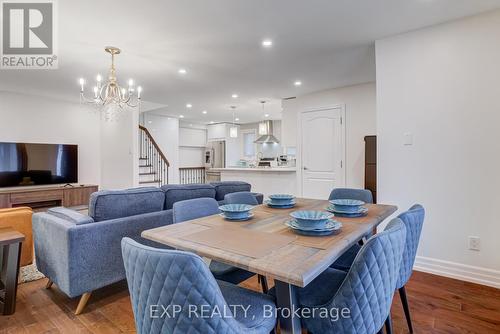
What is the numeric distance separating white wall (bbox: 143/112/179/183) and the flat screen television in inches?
92.2

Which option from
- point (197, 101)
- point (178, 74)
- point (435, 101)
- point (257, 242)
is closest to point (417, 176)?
point (435, 101)

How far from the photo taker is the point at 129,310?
208 cm

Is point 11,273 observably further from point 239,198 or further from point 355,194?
point 355,194

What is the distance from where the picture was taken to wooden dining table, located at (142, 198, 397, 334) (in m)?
0.98

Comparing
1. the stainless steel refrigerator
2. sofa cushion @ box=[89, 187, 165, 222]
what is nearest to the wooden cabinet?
sofa cushion @ box=[89, 187, 165, 222]

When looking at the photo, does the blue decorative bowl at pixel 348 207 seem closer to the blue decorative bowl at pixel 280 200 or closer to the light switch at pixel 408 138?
the blue decorative bowl at pixel 280 200

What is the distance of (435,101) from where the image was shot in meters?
2.71

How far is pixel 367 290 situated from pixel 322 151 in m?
4.56

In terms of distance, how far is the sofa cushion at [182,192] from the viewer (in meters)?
2.63

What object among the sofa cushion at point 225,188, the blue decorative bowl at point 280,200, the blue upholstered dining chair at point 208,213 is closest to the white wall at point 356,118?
the sofa cushion at point 225,188

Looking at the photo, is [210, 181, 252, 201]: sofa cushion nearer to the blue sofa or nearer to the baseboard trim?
the blue sofa

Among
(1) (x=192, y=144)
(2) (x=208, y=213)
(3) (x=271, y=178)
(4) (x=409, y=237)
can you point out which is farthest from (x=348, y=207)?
(1) (x=192, y=144)

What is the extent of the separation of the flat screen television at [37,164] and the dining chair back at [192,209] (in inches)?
190

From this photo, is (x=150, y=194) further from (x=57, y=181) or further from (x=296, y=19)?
(x=57, y=181)
